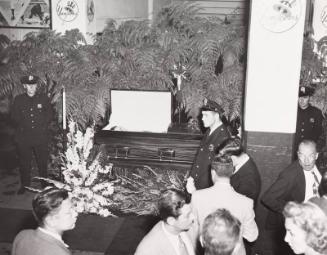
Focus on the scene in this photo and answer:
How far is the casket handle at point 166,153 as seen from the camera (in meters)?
5.28

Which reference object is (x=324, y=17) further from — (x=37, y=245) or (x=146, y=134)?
(x=37, y=245)

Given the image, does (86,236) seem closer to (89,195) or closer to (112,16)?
(89,195)

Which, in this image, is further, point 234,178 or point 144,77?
point 144,77

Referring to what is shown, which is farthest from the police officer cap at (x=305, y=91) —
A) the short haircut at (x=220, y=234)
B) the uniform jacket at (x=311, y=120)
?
the short haircut at (x=220, y=234)

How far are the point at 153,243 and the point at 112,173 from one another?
128 inches

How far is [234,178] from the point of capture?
375 cm

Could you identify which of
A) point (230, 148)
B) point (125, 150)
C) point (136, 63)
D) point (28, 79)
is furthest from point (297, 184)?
point (28, 79)

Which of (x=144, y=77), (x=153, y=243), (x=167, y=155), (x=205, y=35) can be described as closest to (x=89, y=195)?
(x=167, y=155)

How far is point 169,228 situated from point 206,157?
1712mm

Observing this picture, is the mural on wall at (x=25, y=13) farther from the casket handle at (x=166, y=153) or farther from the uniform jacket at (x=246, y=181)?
the uniform jacket at (x=246, y=181)

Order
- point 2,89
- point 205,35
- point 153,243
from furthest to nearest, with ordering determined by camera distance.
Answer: point 2,89 < point 205,35 < point 153,243

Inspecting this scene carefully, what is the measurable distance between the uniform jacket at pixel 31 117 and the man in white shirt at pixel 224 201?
3393mm

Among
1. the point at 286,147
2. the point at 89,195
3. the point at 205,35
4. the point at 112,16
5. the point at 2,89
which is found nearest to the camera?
the point at 286,147

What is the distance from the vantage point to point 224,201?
9.91ft
